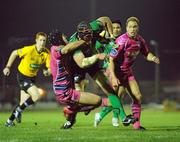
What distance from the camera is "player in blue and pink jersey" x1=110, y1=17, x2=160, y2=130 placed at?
14570 millimetres

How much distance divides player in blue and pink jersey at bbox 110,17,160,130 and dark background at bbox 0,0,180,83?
1560 inches

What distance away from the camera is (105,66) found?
1476 cm

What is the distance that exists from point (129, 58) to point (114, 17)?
135ft

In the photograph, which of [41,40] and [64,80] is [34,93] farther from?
[64,80]

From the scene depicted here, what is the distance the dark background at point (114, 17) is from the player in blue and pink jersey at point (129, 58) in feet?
130

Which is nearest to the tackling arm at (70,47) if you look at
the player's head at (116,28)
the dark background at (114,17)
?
the player's head at (116,28)

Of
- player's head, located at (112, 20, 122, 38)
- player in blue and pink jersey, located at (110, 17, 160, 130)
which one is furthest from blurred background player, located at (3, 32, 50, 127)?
player in blue and pink jersey, located at (110, 17, 160, 130)

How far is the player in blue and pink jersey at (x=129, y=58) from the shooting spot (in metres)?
14.6

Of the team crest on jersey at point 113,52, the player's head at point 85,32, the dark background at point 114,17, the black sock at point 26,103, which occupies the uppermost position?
the dark background at point 114,17

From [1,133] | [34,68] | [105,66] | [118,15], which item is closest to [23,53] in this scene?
[34,68]

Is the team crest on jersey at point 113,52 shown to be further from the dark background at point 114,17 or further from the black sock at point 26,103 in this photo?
the dark background at point 114,17

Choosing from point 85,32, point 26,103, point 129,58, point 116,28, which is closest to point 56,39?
point 85,32

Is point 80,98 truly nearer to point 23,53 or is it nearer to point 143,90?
point 23,53

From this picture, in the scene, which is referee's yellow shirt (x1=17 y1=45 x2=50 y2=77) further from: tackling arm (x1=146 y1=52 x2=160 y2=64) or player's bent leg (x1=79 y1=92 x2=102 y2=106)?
player's bent leg (x1=79 y1=92 x2=102 y2=106)
